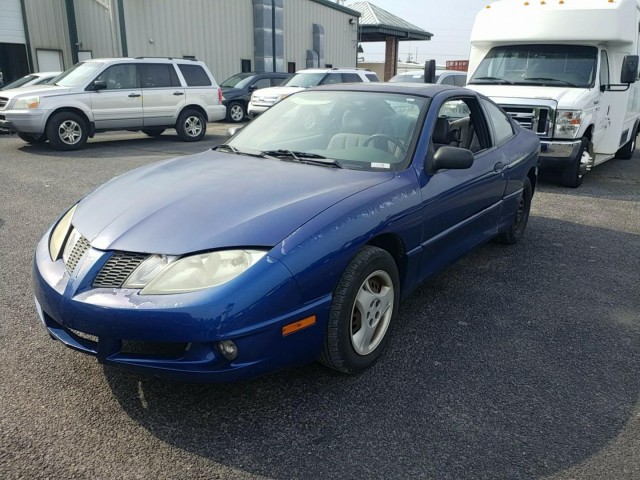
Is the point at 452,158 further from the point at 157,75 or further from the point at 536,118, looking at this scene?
the point at 157,75

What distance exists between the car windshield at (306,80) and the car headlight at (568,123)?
8.14 metres

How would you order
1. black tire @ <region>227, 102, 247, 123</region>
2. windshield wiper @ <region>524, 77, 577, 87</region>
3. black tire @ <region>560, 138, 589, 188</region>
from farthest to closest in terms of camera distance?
black tire @ <region>227, 102, 247, 123</region>, windshield wiper @ <region>524, 77, 577, 87</region>, black tire @ <region>560, 138, 589, 188</region>

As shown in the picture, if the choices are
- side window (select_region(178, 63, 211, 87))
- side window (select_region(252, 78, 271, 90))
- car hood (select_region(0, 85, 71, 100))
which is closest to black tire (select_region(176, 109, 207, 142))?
side window (select_region(178, 63, 211, 87))

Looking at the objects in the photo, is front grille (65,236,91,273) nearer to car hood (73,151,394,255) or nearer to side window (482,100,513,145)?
car hood (73,151,394,255)

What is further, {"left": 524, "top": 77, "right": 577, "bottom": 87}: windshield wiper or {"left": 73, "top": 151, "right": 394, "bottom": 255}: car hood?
{"left": 524, "top": 77, "right": 577, "bottom": 87}: windshield wiper

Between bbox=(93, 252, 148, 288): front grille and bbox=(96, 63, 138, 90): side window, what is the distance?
9.99 meters

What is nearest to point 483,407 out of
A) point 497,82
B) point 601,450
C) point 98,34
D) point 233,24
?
point 601,450

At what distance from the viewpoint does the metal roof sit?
102 feet

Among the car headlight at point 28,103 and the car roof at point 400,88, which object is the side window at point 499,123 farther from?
the car headlight at point 28,103

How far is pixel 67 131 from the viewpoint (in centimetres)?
1092

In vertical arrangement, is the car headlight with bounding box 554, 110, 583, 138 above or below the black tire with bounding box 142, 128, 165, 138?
above

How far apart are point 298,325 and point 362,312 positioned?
514mm

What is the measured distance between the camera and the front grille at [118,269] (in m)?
2.47

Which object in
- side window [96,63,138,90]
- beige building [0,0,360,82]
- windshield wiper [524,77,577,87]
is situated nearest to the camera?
windshield wiper [524,77,577,87]
